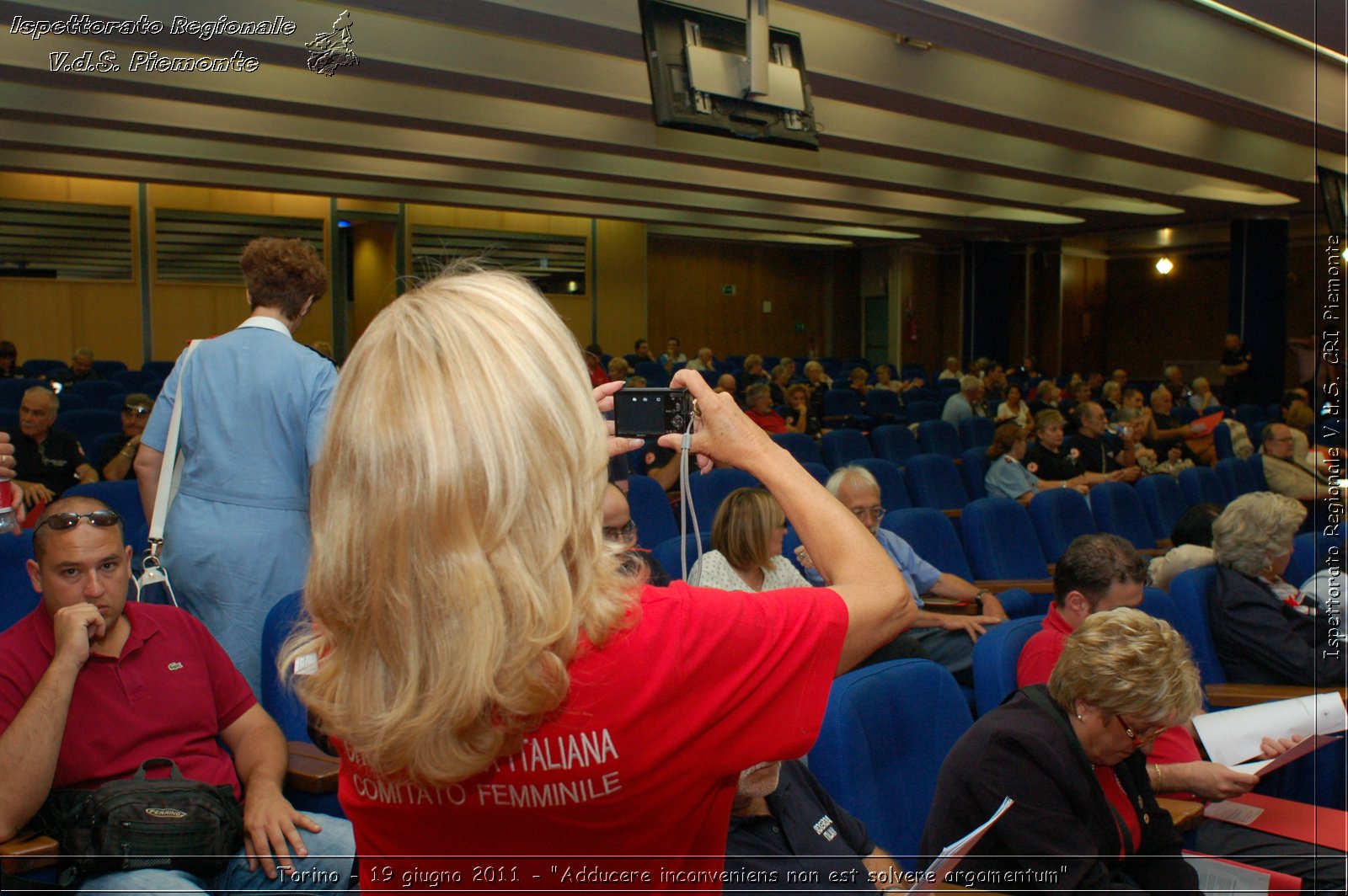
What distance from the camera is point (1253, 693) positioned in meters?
2.96

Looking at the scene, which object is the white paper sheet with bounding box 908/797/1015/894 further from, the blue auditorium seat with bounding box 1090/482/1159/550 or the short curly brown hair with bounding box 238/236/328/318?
the blue auditorium seat with bounding box 1090/482/1159/550

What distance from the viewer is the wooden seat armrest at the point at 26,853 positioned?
1654mm

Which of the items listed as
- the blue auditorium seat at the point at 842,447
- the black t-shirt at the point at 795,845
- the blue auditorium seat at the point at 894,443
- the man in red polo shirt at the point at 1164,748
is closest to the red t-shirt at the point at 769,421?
the blue auditorium seat at the point at 842,447

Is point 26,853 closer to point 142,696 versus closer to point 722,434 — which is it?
point 142,696

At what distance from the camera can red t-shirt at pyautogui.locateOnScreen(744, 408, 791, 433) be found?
7034 millimetres

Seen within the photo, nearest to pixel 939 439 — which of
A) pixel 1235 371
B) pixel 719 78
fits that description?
pixel 719 78

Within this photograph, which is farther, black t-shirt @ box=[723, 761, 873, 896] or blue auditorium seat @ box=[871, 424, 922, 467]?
blue auditorium seat @ box=[871, 424, 922, 467]

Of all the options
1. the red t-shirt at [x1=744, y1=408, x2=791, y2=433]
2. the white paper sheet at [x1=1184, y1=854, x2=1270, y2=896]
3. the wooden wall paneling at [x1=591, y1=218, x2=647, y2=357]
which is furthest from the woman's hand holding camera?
the wooden wall paneling at [x1=591, y1=218, x2=647, y2=357]

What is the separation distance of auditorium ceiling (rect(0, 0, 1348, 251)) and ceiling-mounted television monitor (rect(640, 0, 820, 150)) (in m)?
0.41

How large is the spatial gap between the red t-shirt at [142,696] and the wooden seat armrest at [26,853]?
0.51 ft

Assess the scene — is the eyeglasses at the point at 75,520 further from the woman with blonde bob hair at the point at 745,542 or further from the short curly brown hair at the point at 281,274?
the woman with blonde bob hair at the point at 745,542

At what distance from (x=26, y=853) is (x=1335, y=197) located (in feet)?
31.4

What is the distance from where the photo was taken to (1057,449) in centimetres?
652

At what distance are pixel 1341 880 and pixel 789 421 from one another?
21.1 feet
